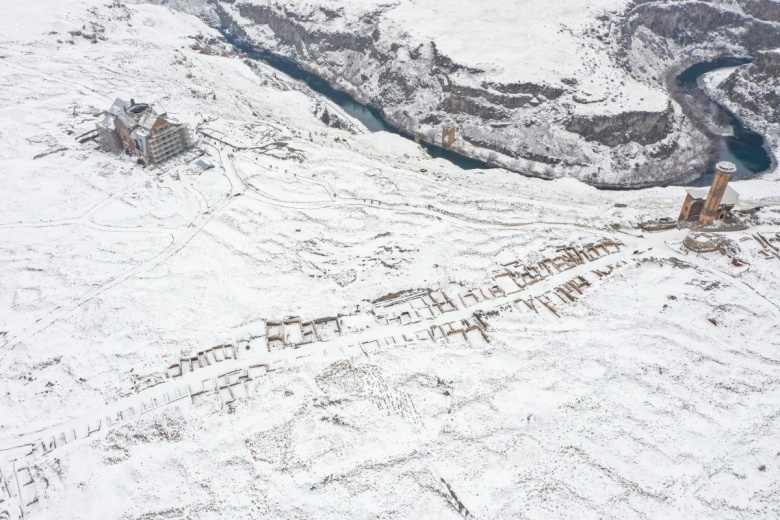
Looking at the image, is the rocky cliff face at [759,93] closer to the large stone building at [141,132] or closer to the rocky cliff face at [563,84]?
the rocky cliff face at [563,84]

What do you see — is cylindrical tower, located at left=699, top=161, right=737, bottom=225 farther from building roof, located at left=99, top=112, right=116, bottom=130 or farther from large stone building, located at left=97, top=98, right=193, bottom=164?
building roof, located at left=99, top=112, right=116, bottom=130

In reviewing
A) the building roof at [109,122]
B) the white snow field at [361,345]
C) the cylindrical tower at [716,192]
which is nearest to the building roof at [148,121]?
the building roof at [109,122]

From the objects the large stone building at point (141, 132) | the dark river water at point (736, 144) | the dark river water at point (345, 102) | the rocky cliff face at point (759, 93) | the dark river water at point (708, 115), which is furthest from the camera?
the rocky cliff face at point (759, 93)

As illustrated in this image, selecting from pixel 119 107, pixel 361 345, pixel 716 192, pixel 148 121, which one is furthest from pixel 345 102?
pixel 361 345

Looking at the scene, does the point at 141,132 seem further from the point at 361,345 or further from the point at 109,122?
the point at 361,345

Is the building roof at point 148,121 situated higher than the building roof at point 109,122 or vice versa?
the building roof at point 148,121

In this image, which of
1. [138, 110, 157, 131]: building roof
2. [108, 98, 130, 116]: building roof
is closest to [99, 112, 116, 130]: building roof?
[108, 98, 130, 116]: building roof
